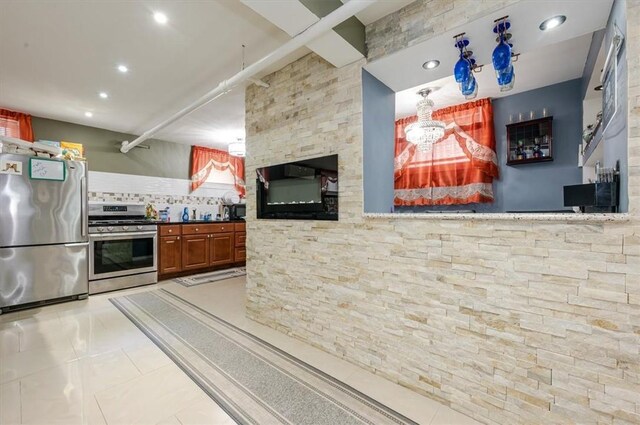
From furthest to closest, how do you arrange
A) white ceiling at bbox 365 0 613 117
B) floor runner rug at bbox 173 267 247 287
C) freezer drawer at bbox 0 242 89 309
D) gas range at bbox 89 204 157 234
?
floor runner rug at bbox 173 267 247 287
gas range at bbox 89 204 157 234
freezer drawer at bbox 0 242 89 309
white ceiling at bbox 365 0 613 117

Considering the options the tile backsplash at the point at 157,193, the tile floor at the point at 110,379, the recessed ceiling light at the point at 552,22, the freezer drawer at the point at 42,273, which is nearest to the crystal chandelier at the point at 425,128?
the recessed ceiling light at the point at 552,22

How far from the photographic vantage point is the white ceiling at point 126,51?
1.98 metres

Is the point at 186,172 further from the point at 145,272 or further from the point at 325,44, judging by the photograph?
the point at 325,44

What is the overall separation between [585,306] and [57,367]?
326cm

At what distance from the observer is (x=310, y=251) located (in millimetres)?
2322

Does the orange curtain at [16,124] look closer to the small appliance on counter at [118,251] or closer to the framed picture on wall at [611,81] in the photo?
the small appliance on counter at [118,251]

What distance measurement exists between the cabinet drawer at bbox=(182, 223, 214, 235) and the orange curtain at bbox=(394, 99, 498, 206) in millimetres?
3483

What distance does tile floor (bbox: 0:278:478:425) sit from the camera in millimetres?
1535

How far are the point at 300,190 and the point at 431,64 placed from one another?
1.40 m

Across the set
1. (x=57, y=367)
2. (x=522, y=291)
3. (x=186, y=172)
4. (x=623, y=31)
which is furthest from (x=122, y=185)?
(x=623, y=31)

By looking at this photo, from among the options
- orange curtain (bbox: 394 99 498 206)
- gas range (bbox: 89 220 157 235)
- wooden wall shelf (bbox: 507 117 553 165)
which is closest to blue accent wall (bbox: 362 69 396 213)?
orange curtain (bbox: 394 99 498 206)

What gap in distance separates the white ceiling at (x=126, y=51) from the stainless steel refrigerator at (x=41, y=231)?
945 millimetres

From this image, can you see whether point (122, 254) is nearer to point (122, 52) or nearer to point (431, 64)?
point (122, 52)

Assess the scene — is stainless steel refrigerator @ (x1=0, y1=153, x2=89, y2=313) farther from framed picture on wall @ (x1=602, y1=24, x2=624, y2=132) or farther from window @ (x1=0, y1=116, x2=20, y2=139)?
framed picture on wall @ (x1=602, y1=24, x2=624, y2=132)
